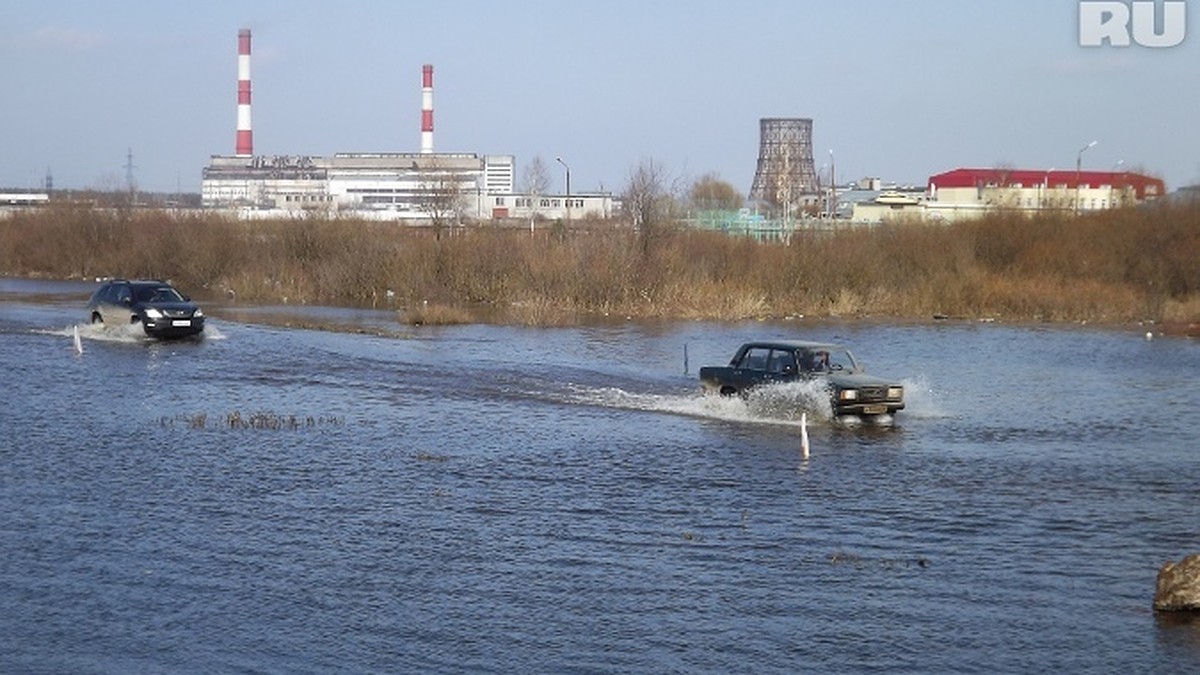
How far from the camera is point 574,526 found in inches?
711

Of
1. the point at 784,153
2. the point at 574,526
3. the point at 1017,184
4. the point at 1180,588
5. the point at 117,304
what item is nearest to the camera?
the point at 1180,588

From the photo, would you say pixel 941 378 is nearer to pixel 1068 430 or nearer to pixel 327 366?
pixel 1068 430

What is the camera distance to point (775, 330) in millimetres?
50594

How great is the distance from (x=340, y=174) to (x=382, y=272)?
11172 cm

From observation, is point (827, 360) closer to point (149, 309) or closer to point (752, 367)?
point (752, 367)

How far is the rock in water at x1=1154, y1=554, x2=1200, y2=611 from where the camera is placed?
46.1 feet

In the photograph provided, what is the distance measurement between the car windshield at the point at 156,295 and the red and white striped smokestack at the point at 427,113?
108 m

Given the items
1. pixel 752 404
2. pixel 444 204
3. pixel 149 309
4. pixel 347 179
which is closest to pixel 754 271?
pixel 444 204

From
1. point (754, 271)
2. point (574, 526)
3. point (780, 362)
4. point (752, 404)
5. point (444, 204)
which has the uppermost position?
point (444, 204)

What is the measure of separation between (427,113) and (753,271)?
9366cm

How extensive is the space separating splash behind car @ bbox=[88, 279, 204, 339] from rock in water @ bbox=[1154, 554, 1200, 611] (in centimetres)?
3299

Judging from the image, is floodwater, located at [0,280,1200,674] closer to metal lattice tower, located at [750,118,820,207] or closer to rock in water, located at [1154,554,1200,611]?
rock in water, located at [1154,554,1200,611]

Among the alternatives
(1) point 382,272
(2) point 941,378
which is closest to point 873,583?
(2) point 941,378

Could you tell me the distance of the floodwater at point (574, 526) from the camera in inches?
522
